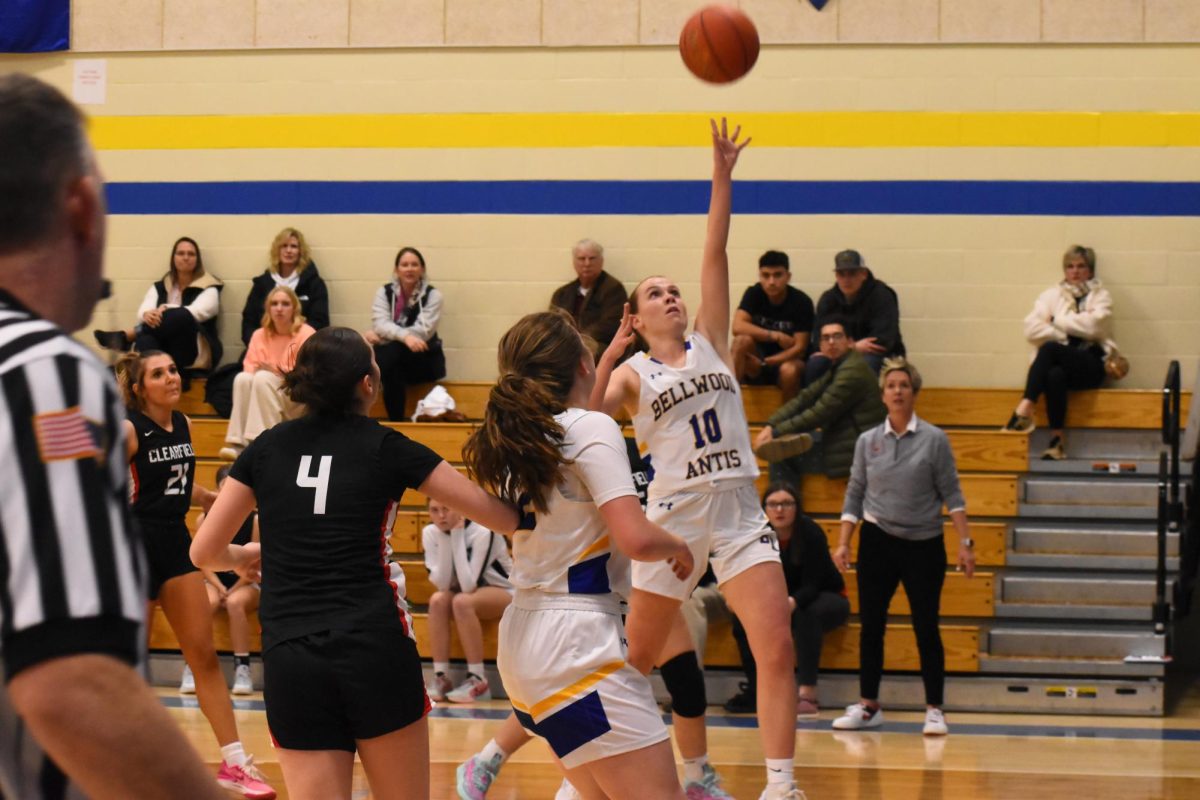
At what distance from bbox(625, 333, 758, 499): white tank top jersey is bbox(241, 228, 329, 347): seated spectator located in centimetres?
649

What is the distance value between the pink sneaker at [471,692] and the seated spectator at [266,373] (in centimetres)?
242

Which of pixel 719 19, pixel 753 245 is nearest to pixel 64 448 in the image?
pixel 719 19

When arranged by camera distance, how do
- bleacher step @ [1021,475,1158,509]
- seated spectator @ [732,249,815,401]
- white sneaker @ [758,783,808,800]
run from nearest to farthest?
white sneaker @ [758,783,808,800], bleacher step @ [1021,475,1158,509], seated spectator @ [732,249,815,401]

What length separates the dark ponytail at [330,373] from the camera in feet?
12.0

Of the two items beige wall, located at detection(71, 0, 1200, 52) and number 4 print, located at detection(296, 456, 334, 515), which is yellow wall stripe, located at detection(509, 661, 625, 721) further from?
beige wall, located at detection(71, 0, 1200, 52)

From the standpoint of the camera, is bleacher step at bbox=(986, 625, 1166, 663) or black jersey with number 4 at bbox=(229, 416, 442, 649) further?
bleacher step at bbox=(986, 625, 1166, 663)

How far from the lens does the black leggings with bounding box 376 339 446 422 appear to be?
Result: 10914 mm

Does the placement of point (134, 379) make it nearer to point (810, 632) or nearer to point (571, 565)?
point (571, 565)

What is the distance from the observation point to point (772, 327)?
1073cm

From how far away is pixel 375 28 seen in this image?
38.9 ft

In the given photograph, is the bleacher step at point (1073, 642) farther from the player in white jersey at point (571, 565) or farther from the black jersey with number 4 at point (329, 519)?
the black jersey with number 4 at point (329, 519)

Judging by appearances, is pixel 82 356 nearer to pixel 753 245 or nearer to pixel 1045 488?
pixel 1045 488

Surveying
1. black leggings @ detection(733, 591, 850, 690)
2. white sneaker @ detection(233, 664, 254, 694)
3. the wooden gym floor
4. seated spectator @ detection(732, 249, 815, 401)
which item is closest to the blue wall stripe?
seated spectator @ detection(732, 249, 815, 401)

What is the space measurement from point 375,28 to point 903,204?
4.58 metres
